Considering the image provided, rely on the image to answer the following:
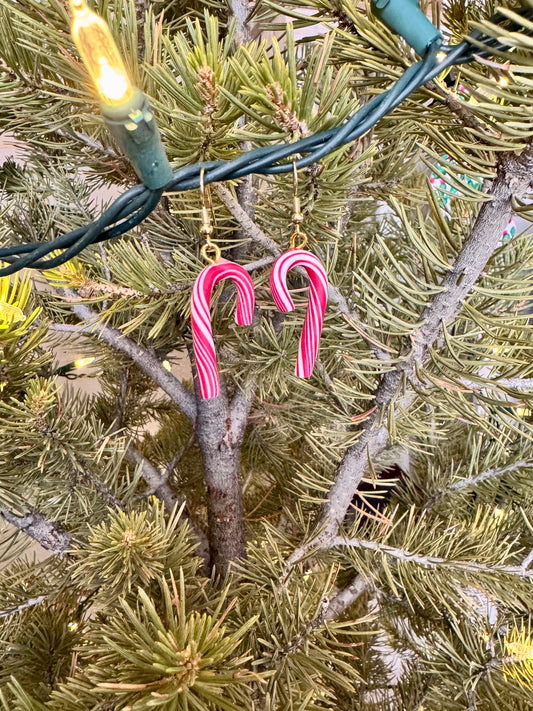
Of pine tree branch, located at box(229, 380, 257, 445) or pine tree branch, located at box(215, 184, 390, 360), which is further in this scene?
pine tree branch, located at box(229, 380, 257, 445)

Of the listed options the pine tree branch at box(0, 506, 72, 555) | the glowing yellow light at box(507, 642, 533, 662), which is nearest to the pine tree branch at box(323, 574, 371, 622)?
the glowing yellow light at box(507, 642, 533, 662)

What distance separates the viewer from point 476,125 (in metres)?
0.20

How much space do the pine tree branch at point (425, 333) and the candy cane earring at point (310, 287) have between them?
0.07 m

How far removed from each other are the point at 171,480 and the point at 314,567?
24 centimetres

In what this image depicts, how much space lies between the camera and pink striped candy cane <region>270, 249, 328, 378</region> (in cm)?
20

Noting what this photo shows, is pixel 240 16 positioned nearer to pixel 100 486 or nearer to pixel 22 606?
pixel 100 486

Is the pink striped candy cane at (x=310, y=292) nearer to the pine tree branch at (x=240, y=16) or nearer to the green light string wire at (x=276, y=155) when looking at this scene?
the green light string wire at (x=276, y=155)

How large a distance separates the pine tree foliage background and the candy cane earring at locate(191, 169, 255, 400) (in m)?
0.03

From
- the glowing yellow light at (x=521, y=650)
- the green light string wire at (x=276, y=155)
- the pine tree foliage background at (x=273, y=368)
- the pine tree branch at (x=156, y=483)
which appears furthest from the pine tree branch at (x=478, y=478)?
the green light string wire at (x=276, y=155)

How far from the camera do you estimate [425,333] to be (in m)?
0.27

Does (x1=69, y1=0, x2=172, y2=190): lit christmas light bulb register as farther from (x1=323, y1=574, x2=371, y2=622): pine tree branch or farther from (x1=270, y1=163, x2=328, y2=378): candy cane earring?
(x1=323, y1=574, x2=371, y2=622): pine tree branch

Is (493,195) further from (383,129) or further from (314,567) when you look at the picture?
(314,567)

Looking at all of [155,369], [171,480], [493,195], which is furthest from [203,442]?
[493,195]

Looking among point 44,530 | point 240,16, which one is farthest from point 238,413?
point 240,16
